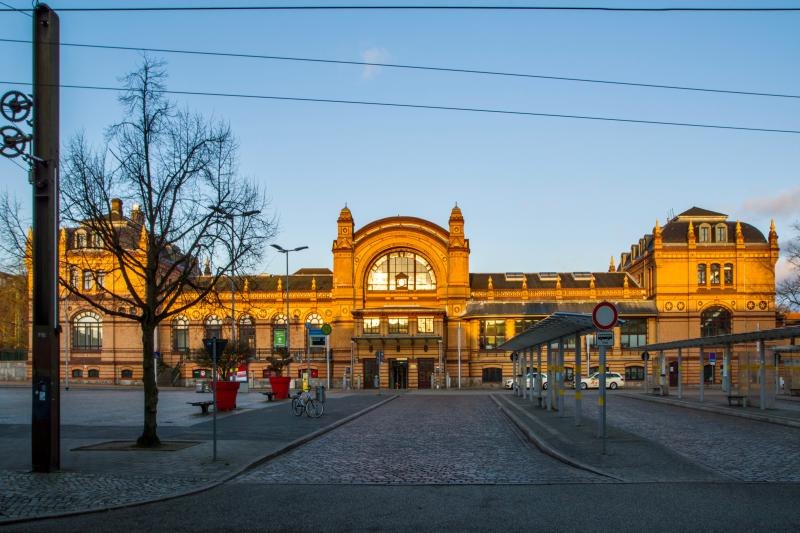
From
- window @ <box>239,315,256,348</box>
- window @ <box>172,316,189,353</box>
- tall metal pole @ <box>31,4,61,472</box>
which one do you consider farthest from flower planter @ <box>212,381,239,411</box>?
window @ <box>172,316,189,353</box>

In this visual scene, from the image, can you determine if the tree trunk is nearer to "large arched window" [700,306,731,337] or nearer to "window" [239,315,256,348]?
"window" [239,315,256,348]

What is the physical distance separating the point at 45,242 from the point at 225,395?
2024 cm

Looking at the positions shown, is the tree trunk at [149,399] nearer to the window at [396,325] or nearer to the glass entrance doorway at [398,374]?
the window at [396,325]

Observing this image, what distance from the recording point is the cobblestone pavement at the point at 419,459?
47.8 ft

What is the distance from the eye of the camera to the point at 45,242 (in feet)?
48.6

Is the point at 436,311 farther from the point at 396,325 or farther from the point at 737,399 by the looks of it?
the point at 737,399

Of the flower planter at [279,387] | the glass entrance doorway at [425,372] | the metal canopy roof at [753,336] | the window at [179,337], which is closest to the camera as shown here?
the metal canopy roof at [753,336]

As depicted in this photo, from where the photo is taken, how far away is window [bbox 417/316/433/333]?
74562 mm

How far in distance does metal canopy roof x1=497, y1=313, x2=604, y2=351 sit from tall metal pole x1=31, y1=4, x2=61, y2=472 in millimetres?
11980

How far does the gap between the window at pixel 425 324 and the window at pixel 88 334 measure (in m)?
29.5

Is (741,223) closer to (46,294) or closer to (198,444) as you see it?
(198,444)

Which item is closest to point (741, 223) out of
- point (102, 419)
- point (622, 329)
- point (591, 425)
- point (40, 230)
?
point (622, 329)

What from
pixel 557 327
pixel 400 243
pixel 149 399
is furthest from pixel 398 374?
pixel 149 399

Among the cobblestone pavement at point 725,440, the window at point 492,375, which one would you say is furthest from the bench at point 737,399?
A: the window at point 492,375
